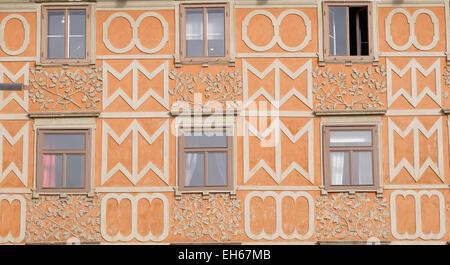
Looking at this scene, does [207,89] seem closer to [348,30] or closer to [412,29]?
[348,30]

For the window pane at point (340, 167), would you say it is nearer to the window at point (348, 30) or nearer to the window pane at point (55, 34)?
the window at point (348, 30)

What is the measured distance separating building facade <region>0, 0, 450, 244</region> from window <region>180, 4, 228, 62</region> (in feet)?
0.10

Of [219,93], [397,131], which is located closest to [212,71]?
[219,93]

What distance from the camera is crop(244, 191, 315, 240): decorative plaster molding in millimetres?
20359

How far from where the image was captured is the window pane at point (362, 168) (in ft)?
67.9

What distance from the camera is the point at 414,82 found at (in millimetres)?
20859

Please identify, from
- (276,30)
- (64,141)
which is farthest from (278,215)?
(64,141)

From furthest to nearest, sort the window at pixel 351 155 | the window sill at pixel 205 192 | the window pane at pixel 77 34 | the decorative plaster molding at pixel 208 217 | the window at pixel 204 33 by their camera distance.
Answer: the window pane at pixel 77 34 → the window at pixel 204 33 → the window at pixel 351 155 → the window sill at pixel 205 192 → the decorative plaster molding at pixel 208 217

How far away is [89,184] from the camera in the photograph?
20.5 meters

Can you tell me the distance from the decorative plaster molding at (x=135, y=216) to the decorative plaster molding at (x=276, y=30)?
391cm

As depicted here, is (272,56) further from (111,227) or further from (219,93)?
(111,227)

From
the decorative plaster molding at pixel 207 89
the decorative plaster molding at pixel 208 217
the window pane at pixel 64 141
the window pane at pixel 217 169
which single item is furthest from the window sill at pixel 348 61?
the window pane at pixel 64 141

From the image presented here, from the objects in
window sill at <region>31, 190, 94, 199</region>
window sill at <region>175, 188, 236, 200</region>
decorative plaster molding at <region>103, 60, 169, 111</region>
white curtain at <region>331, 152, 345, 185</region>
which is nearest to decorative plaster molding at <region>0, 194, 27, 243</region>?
window sill at <region>31, 190, 94, 199</region>

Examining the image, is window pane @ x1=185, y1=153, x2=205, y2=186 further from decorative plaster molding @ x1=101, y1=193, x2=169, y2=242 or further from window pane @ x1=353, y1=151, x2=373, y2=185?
window pane @ x1=353, y1=151, x2=373, y2=185
